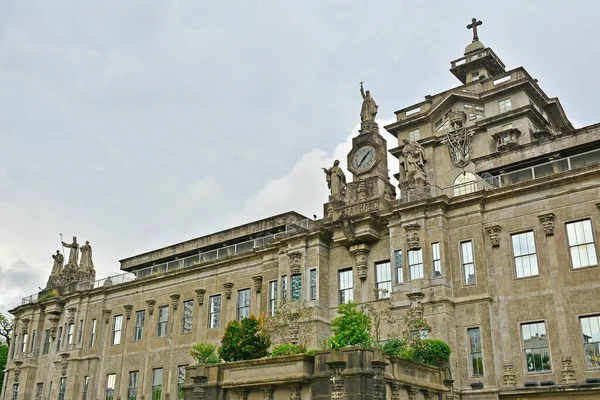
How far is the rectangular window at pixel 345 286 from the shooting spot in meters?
→ 36.1

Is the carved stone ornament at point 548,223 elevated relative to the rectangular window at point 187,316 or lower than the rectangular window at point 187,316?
elevated

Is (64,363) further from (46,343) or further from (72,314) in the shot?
(46,343)

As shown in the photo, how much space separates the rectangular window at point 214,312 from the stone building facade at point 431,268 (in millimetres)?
134

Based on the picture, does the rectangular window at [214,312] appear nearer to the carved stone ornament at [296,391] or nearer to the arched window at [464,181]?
the arched window at [464,181]

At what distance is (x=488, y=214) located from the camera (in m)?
32.3

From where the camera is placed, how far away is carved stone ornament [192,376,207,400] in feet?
90.0

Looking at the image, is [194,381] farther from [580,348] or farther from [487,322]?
[580,348]

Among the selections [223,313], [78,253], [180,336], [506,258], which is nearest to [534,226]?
[506,258]

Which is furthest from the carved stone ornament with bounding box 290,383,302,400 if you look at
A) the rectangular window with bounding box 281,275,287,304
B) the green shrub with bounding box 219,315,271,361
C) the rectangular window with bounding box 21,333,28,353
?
the rectangular window with bounding box 21,333,28,353

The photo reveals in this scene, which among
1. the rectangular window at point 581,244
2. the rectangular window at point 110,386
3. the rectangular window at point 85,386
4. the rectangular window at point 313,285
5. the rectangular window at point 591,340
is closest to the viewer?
the rectangular window at point 591,340

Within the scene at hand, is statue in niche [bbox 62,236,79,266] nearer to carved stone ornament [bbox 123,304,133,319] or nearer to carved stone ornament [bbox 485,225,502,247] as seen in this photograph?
carved stone ornament [bbox 123,304,133,319]

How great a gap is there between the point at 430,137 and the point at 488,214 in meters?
12.3

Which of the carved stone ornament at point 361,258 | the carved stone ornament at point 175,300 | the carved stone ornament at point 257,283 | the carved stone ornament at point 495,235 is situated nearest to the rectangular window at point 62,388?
the carved stone ornament at point 175,300

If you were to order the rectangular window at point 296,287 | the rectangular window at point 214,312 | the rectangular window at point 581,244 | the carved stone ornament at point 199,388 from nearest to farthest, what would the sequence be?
the carved stone ornament at point 199,388 → the rectangular window at point 581,244 → the rectangular window at point 296,287 → the rectangular window at point 214,312
